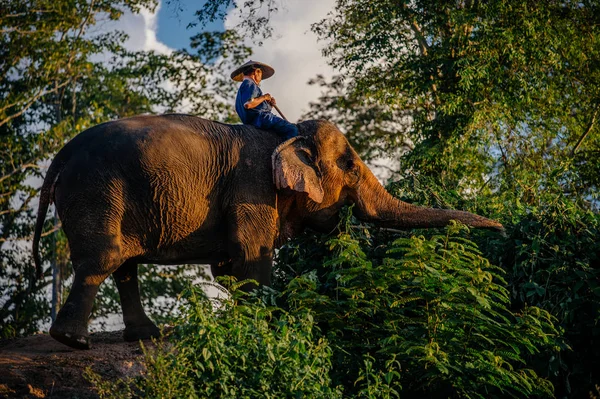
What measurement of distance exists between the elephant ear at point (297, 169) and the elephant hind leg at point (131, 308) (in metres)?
1.69

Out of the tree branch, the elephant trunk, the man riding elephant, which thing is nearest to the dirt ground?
the man riding elephant

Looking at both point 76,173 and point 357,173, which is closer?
point 76,173

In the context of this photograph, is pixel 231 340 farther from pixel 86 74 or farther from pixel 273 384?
pixel 86 74

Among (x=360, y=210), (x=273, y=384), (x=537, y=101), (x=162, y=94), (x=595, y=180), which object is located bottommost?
(x=273, y=384)

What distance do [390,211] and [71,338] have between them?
11.8 ft

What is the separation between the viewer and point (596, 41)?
1702 cm

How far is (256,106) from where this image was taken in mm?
10461

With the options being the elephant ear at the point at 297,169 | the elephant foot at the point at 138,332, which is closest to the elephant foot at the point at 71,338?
the elephant foot at the point at 138,332

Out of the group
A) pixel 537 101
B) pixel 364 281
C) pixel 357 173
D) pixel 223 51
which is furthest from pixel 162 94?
pixel 364 281

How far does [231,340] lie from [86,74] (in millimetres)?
17382

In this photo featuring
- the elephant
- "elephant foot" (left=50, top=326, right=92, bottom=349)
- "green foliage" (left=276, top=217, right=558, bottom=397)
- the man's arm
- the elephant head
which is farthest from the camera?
the man's arm

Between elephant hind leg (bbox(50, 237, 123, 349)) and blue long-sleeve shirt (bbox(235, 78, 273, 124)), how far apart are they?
2.15 m

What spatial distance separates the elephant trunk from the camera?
10.4 meters

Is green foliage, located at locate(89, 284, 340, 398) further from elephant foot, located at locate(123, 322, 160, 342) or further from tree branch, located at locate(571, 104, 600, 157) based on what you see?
tree branch, located at locate(571, 104, 600, 157)
